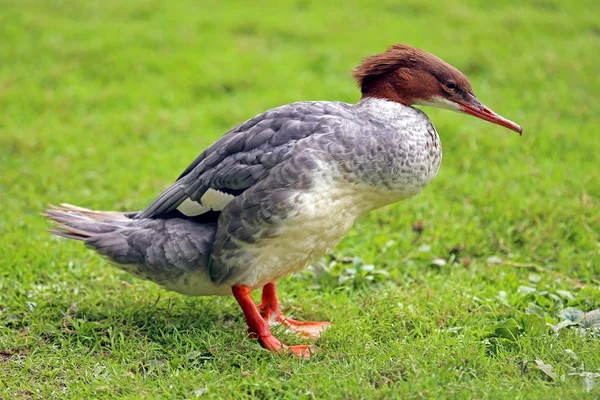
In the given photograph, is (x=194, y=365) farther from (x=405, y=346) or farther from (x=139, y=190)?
(x=139, y=190)

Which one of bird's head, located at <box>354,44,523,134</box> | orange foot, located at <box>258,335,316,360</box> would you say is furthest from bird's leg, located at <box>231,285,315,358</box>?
bird's head, located at <box>354,44,523,134</box>

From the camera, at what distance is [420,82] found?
3.56m

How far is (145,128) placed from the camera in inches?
253

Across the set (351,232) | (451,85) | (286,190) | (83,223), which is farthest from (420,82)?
(83,223)

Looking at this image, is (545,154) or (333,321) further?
(545,154)

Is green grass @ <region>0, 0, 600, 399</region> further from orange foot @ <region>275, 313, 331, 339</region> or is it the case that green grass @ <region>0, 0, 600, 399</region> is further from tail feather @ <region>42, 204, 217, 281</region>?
tail feather @ <region>42, 204, 217, 281</region>

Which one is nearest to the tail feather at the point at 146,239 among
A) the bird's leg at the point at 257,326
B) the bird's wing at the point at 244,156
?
the bird's wing at the point at 244,156

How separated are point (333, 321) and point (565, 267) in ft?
5.11

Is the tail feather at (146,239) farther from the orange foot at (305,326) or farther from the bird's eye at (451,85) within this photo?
the bird's eye at (451,85)

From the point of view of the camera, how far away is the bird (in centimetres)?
330

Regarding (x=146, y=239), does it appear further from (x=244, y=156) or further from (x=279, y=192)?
(x=279, y=192)

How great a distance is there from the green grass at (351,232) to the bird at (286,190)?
0.35 metres

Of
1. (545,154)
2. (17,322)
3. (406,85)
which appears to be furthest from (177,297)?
(545,154)

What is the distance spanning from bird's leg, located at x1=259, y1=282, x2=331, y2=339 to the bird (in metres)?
0.01
